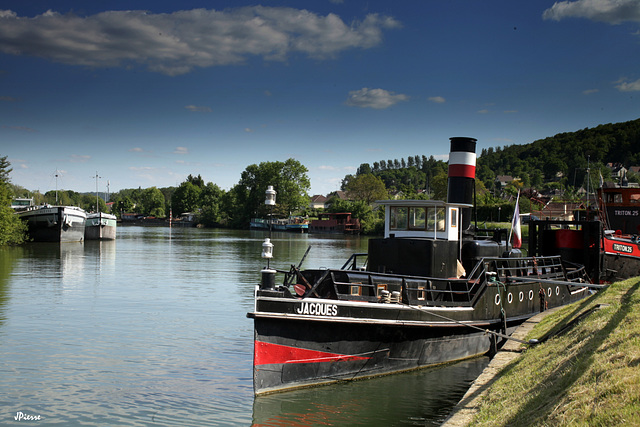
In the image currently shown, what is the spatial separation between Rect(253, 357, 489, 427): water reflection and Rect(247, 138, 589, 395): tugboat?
0.26m

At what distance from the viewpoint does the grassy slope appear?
17.6 feet

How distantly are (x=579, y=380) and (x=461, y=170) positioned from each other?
473 inches

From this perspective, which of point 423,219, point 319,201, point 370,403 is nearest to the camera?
point 370,403

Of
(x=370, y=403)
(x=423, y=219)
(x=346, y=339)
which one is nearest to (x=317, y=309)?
(x=346, y=339)

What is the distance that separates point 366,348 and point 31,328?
10.9 m

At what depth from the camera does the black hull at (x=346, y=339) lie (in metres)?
11.1

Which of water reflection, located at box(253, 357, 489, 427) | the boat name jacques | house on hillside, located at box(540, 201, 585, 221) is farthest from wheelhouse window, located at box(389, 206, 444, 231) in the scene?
house on hillside, located at box(540, 201, 585, 221)

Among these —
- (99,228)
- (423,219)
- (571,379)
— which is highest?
(423,219)

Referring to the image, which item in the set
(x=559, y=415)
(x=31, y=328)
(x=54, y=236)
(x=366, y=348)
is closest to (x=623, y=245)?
(x=366, y=348)

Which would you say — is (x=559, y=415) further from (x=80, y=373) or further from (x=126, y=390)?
(x=80, y=373)

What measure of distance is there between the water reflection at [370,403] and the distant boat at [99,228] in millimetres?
61266

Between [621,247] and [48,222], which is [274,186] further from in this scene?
[621,247]

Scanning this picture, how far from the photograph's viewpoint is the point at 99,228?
67125 millimetres

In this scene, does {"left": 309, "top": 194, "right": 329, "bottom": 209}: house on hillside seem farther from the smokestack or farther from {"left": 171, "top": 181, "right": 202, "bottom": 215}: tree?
the smokestack
